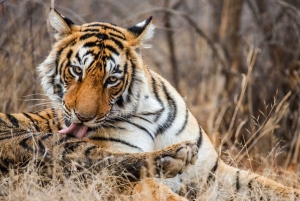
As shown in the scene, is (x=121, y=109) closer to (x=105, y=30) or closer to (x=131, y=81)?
(x=131, y=81)

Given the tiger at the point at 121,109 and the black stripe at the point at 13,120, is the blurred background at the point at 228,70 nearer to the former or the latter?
the tiger at the point at 121,109

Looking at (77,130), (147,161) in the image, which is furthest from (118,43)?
(147,161)

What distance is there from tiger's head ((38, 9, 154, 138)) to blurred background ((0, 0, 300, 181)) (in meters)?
1.22

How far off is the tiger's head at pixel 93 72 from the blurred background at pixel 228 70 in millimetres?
1225

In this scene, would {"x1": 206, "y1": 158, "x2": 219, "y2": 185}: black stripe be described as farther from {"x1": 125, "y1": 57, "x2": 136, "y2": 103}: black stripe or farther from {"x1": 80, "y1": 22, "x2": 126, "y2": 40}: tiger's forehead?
{"x1": 80, "y1": 22, "x2": 126, "y2": 40}: tiger's forehead

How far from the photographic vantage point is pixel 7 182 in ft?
11.4

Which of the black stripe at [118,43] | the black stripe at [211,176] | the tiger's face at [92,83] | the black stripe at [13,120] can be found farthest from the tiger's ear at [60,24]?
the black stripe at [211,176]

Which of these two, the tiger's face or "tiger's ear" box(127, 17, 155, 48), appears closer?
the tiger's face

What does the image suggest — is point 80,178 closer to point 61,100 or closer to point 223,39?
point 61,100

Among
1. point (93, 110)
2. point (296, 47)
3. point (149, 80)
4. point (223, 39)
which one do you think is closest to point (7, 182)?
point (93, 110)

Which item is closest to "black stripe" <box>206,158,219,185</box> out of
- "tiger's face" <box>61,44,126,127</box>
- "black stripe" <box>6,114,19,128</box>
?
"tiger's face" <box>61,44,126,127</box>

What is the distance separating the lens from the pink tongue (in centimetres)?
380

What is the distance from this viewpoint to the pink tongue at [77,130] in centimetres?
380

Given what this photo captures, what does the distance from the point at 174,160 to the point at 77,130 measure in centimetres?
76
